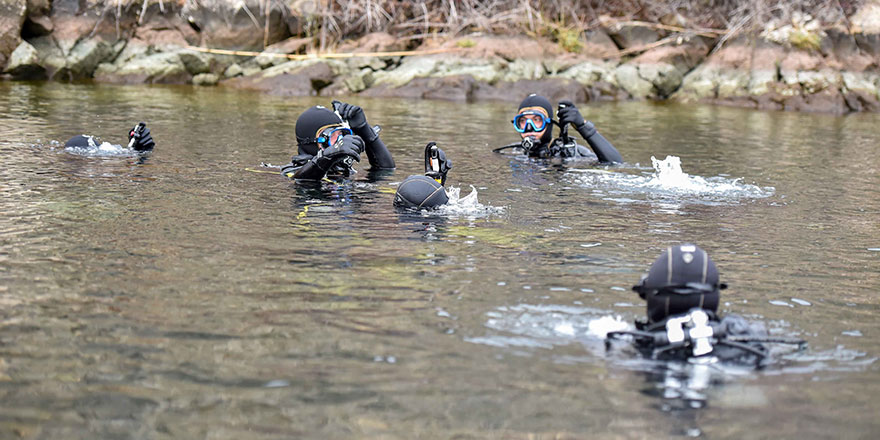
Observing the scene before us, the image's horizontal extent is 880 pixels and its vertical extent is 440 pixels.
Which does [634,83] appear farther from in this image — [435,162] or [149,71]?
[435,162]

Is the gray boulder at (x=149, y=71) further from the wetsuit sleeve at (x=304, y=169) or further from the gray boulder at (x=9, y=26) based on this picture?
the wetsuit sleeve at (x=304, y=169)

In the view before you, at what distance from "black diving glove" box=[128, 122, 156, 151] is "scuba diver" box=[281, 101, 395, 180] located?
2.33m

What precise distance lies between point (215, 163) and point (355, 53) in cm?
1432

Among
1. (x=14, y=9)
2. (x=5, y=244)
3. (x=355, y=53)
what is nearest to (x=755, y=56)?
(x=355, y=53)

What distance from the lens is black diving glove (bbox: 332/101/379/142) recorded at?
9.84 meters

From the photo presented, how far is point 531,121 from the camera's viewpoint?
12305 millimetres

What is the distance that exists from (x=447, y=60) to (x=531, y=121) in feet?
41.2

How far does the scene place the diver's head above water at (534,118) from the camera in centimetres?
1226

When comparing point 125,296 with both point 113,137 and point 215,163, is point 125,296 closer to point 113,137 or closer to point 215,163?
point 215,163

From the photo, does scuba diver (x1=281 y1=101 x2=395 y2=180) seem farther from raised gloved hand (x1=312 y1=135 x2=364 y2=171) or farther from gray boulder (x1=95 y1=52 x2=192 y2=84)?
gray boulder (x1=95 y1=52 x2=192 y2=84)

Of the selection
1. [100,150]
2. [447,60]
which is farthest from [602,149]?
[447,60]

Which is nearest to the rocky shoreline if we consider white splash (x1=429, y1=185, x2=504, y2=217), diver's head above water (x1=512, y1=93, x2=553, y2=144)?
diver's head above water (x1=512, y1=93, x2=553, y2=144)

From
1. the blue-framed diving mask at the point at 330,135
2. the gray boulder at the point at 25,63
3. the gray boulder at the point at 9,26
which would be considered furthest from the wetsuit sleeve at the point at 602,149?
the gray boulder at the point at 9,26

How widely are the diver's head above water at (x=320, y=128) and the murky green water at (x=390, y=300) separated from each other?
0.55 metres
